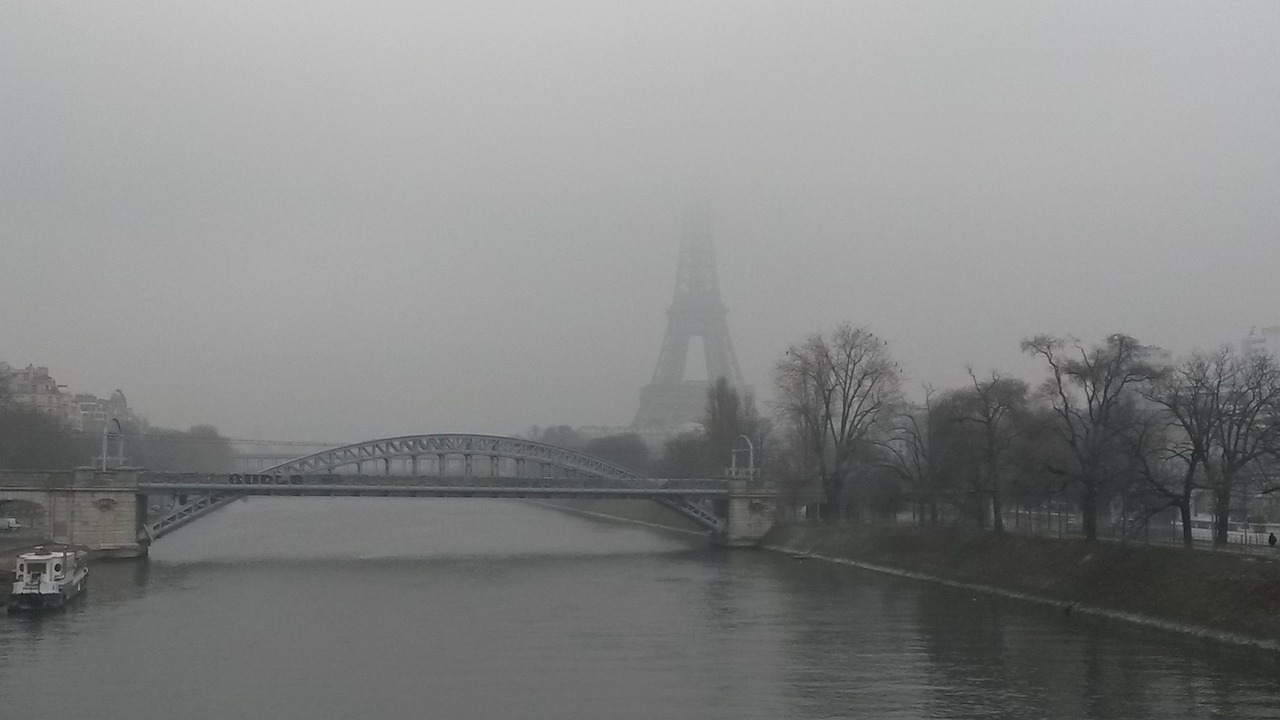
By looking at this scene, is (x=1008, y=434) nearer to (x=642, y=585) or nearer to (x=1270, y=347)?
(x=642, y=585)

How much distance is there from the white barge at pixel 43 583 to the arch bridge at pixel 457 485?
63.5 feet

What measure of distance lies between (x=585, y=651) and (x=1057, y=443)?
2562cm

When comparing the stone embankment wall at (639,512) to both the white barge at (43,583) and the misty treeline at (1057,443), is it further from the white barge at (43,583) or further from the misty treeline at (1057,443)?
the white barge at (43,583)

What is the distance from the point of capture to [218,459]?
597 ft

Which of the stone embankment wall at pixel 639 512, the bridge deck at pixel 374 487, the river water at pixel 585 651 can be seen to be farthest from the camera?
the stone embankment wall at pixel 639 512

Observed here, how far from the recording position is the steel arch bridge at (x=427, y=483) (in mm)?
62625

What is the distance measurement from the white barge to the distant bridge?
57.9 feet

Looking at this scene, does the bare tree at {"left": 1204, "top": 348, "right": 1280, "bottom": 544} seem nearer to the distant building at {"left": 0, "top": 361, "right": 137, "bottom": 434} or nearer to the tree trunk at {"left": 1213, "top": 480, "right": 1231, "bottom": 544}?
the tree trunk at {"left": 1213, "top": 480, "right": 1231, "bottom": 544}

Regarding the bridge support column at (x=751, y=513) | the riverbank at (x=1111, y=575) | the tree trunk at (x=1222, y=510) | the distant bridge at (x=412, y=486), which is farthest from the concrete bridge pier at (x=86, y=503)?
the tree trunk at (x=1222, y=510)

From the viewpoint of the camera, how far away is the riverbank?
3133 centimetres

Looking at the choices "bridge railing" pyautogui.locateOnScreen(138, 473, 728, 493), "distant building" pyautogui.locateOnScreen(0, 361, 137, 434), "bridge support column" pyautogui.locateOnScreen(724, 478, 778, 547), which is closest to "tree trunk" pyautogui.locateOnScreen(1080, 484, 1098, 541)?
"bridge support column" pyautogui.locateOnScreen(724, 478, 778, 547)

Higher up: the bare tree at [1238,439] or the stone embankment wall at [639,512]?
the bare tree at [1238,439]

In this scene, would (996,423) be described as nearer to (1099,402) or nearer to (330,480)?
(1099,402)

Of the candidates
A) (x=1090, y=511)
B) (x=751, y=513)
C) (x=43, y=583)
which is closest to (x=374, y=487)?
(x=751, y=513)
